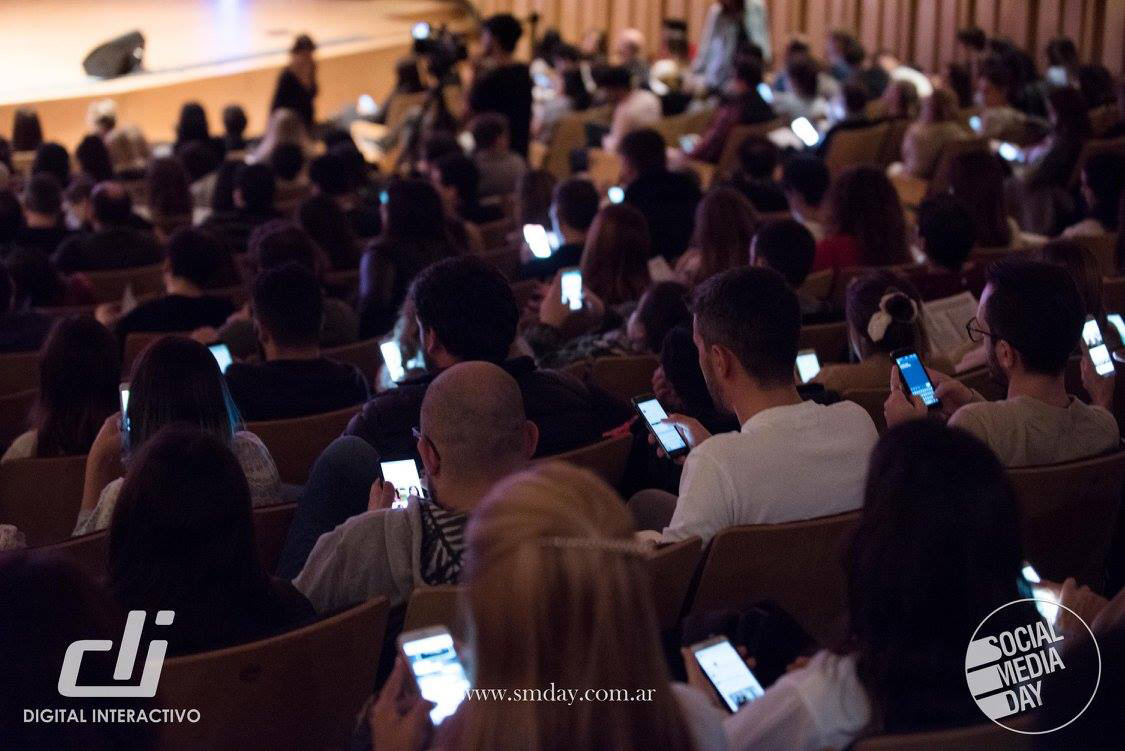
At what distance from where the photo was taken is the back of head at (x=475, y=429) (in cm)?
254

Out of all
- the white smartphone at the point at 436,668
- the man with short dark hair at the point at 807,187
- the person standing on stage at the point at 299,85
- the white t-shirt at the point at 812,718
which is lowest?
the person standing on stage at the point at 299,85

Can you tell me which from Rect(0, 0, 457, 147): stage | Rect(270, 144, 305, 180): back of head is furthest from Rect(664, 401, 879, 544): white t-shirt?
Rect(0, 0, 457, 147): stage

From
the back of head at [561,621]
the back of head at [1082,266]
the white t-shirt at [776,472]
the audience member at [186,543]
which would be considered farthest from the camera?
the back of head at [1082,266]

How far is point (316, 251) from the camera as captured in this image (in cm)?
521

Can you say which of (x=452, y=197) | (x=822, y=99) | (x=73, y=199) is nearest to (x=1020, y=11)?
(x=822, y=99)

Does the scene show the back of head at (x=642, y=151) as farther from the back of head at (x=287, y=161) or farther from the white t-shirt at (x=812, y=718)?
the white t-shirt at (x=812, y=718)

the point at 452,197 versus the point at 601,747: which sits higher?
the point at 601,747

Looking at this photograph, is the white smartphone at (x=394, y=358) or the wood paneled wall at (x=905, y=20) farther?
the wood paneled wall at (x=905, y=20)

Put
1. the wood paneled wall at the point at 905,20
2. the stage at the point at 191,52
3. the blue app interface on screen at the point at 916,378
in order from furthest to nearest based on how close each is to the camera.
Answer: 1. the wood paneled wall at the point at 905,20
2. the stage at the point at 191,52
3. the blue app interface on screen at the point at 916,378

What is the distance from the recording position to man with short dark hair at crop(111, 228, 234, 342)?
4.82 meters

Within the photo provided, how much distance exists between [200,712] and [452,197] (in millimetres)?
5097

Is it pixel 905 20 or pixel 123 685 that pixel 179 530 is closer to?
pixel 123 685

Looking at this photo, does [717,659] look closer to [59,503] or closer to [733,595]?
[733,595]

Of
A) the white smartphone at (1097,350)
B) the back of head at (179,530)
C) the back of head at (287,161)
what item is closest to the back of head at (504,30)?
the back of head at (287,161)
